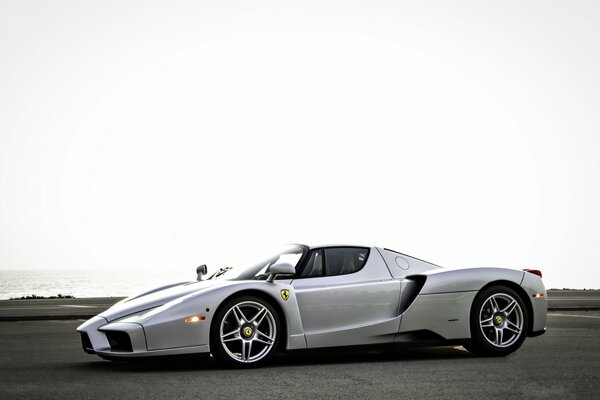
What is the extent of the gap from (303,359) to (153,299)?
179cm

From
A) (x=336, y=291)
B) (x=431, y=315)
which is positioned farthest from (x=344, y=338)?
(x=431, y=315)

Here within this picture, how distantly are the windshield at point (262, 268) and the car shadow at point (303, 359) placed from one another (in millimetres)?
931

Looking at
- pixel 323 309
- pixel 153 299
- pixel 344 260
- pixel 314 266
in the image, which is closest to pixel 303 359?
pixel 323 309

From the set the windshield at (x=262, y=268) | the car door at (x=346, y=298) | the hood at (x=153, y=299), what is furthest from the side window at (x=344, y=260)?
the hood at (x=153, y=299)

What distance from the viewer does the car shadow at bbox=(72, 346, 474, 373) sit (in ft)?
27.9

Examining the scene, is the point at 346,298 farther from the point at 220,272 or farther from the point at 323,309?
the point at 220,272

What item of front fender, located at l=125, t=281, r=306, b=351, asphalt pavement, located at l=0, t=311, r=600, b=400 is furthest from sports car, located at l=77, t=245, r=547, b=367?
asphalt pavement, located at l=0, t=311, r=600, b=400

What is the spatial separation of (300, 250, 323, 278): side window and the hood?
3.01 feet

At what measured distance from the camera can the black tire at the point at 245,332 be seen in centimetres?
845

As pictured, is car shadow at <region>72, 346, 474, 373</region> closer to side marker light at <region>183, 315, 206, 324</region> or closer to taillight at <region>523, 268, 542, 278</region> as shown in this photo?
side marker light at <region>183, 315, 206, 324</region>

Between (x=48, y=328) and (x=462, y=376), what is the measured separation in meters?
8.87

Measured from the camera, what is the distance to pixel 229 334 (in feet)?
27.9

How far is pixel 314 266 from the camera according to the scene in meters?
9.30

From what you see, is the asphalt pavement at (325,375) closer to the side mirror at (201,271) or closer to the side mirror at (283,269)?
the side mirror at (283,269)
